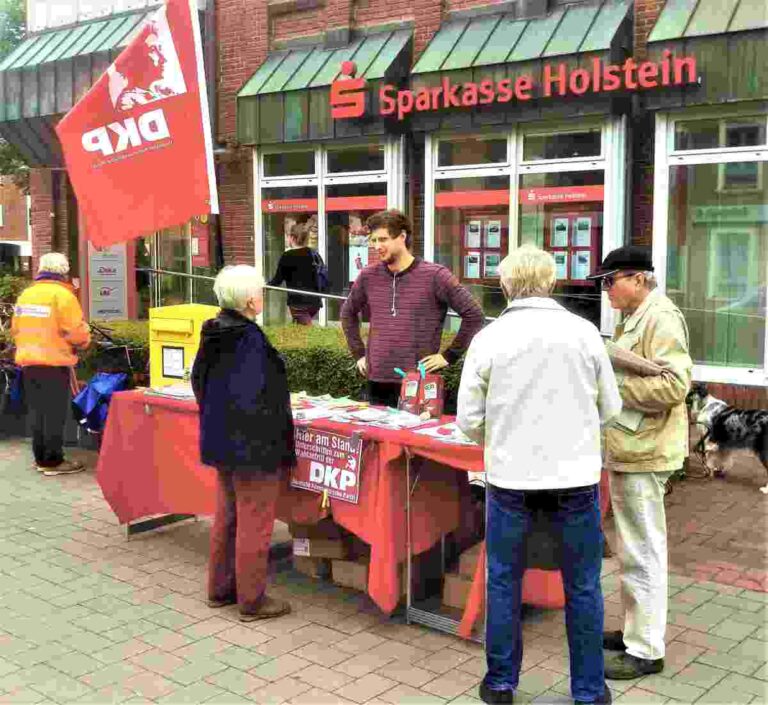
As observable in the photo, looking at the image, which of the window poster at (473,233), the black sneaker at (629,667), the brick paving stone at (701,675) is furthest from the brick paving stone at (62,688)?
the window poster at (473,233)

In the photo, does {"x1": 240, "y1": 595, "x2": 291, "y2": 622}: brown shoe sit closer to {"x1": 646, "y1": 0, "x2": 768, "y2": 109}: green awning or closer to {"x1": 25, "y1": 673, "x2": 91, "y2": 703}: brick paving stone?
{"x1": 25, "y1": 673, "x2": 91, "y2": 703}: brick paving stone

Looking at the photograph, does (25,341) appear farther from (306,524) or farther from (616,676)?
(616,676)

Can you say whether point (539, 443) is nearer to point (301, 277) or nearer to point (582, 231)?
point (301, 277)

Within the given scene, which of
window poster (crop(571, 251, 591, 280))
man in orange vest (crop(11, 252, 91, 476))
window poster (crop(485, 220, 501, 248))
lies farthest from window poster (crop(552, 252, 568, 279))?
man in orange vest (crop(11, 252, 91, 476))

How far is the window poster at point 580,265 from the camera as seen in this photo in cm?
1090

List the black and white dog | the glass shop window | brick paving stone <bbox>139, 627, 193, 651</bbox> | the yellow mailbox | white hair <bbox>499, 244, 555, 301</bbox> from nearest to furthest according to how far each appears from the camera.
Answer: white hair <bbox>499, 244, 555, 301</bbox> → brick paving stone <bbox>139, 627, 193, 651</bbox> → the yellow mailbox → the black and white dog → the glass shop window

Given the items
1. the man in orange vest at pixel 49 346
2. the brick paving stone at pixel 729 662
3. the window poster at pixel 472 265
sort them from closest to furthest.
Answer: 1. the brick paving stone at pixel 729 662
2. the man in orange vest at pixel 49 346
3. the window poster at pixel 472 265

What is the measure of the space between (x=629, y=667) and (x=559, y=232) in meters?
7.54

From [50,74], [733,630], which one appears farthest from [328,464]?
[50,74]

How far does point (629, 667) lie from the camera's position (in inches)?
166

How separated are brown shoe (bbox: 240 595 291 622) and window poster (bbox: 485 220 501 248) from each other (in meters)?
7.46

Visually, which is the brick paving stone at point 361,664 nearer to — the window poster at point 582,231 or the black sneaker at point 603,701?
the black sneaker at point 603,701

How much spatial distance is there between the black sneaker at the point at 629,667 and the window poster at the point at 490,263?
7.91 m

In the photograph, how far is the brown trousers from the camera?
4.86m
